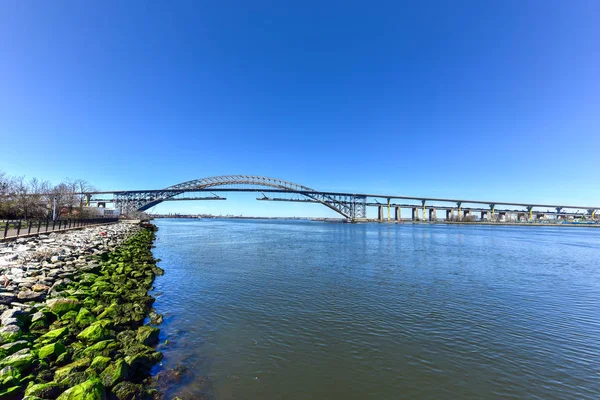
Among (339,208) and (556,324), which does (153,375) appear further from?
(339,208)

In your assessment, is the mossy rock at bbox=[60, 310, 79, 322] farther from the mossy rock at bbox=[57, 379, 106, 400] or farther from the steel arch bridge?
the steel arch bridge

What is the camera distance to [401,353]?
511 centimetres

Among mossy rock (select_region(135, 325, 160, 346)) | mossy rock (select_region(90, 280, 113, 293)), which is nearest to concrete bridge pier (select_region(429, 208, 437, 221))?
mossy rock (select_region(90, 280, 113, 293))

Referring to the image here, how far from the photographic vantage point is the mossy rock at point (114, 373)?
3592mm

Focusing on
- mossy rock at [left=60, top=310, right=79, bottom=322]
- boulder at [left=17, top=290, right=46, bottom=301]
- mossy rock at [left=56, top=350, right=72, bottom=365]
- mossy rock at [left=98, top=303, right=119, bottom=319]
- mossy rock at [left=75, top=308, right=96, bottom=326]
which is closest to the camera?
mossy rock at [left=56, top=350, right=72, bottom=365]

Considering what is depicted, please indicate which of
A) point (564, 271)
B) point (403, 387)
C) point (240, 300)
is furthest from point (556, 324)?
point (564, 271)

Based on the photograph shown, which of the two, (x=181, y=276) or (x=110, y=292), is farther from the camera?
(x=181, y=276)

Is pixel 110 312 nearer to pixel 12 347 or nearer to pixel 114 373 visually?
pixel 12 347

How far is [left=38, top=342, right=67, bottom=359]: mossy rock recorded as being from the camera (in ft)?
13.0

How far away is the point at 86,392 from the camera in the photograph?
3.12 metres

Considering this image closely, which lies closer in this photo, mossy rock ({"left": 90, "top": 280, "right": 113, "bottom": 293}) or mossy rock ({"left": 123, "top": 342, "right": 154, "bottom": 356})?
mossy rock ({"left": 123, "top": 342, "right": 154, "bottom": 356})

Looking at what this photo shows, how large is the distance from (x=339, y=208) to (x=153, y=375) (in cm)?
8324

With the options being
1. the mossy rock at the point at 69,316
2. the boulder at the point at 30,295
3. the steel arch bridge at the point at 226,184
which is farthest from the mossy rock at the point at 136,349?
the steel arch bridge at the point at 226,184

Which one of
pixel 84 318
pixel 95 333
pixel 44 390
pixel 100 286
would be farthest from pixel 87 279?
pixel 44 390
